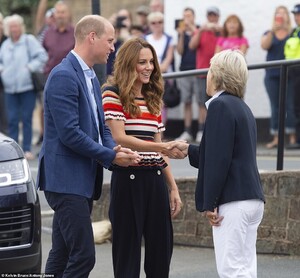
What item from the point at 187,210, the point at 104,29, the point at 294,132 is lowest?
the point at 187,210

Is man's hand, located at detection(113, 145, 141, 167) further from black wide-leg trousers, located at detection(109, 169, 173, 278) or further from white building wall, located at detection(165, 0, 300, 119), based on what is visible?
white building wall, located at detection(165, 0, 300, 119)

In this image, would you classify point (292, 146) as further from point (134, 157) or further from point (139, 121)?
point (134, 157)

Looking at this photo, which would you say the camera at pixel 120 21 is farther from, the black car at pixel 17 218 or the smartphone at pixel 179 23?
the black car at pixel 17 218

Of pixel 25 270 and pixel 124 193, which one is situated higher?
pixel 124 193

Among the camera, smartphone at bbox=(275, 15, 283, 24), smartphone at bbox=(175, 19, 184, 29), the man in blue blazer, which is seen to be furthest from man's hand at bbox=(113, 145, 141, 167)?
the camera

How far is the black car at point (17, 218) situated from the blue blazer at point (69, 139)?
1.00 feet

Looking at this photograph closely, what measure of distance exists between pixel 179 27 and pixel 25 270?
31.8 ft

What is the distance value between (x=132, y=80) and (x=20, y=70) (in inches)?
345

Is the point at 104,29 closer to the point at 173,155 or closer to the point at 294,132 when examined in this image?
the point at 173,155

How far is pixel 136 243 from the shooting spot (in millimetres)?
6965

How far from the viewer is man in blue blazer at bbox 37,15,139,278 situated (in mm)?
6324

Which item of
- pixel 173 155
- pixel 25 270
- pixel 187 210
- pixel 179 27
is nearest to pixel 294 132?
pixel 187 210

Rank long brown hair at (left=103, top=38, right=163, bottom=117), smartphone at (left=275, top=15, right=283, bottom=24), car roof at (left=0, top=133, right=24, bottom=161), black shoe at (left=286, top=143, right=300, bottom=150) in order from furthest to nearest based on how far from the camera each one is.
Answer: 1. smartphone at (left=275, top=15, right=283, bottom=24)
2. black shoe at (left=286, top=143, right=300, bottom=150)
3. car roof at (left=0, top=133, right=24, bottom=161)
4. long brown hair at (left=103, top=38, right=163, bottom=117)

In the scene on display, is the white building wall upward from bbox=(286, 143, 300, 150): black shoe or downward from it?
upward
